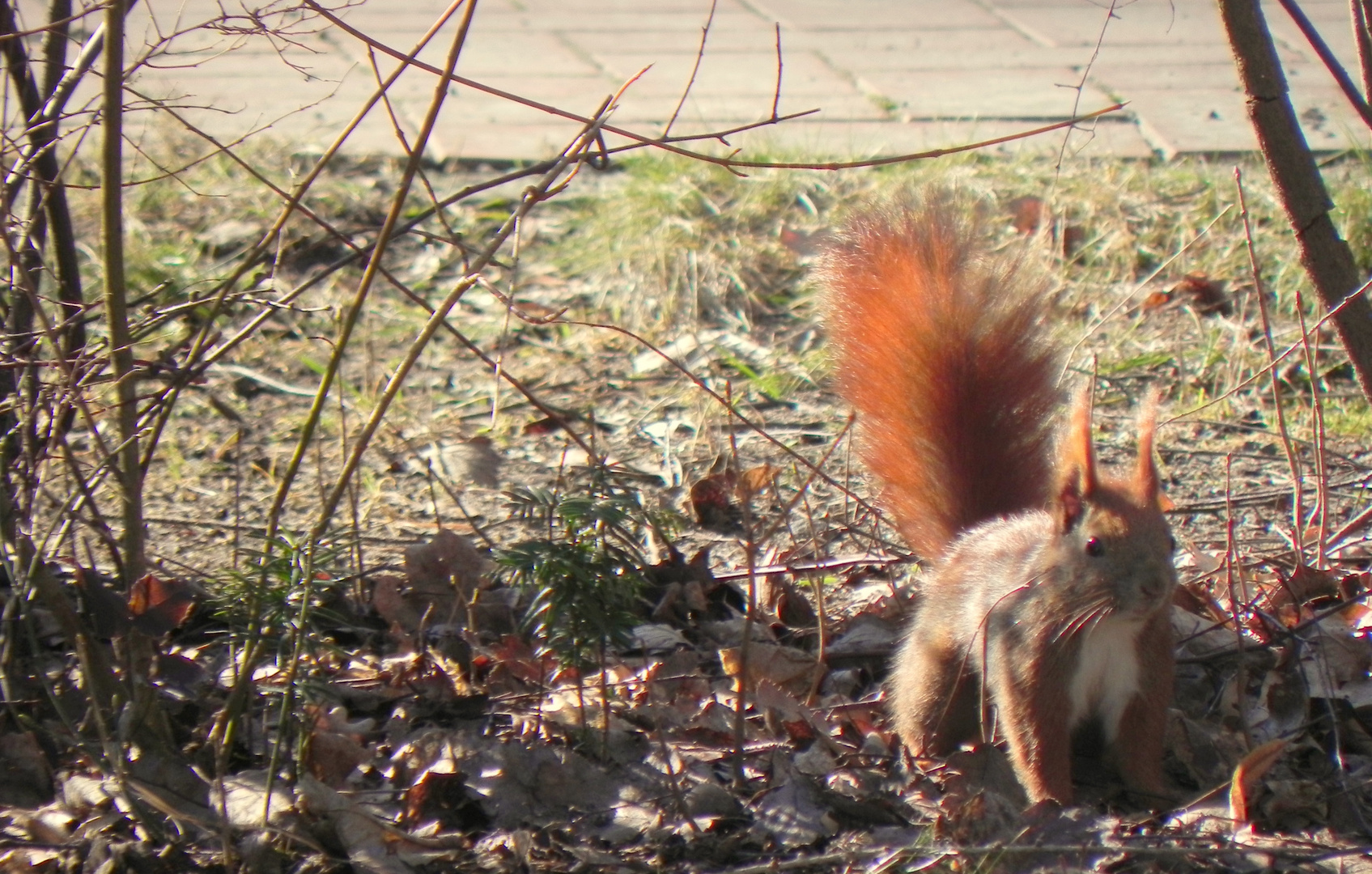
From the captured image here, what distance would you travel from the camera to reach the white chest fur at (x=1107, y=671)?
182cm

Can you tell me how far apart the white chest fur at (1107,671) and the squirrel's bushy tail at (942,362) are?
12.6 inches

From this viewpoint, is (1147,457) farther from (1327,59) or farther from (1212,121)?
(1212,121)

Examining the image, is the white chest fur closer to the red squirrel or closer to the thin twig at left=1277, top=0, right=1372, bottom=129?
Result: the red squirrel

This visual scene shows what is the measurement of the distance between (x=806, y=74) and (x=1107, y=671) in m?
3.69

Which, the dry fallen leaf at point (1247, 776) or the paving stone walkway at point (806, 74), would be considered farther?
the paving stone walkway at point (806, 74)

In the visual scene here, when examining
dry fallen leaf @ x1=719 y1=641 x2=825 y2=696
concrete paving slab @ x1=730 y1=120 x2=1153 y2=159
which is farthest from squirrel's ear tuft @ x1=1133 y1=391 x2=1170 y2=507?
concrete paving slab @ x1=730 y1=120 x2=1153 y2=159

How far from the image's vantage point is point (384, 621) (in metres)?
2.26

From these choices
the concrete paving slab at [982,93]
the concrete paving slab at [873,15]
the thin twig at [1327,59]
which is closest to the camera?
the thin twig at [1327,59]

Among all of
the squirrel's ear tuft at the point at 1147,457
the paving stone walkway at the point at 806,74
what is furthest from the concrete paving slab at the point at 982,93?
the squirrel's ear tuft at the point at 1147,457

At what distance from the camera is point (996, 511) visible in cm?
213

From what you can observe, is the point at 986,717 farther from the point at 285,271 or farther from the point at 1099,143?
the point at 1099,143

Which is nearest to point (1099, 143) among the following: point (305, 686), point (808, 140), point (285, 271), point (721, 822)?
point (808, 140)

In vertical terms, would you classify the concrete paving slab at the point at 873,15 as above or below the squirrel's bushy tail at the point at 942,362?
above

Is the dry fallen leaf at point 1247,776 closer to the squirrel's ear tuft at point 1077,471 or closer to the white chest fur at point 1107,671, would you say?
the white chest fur at point 1107,671
